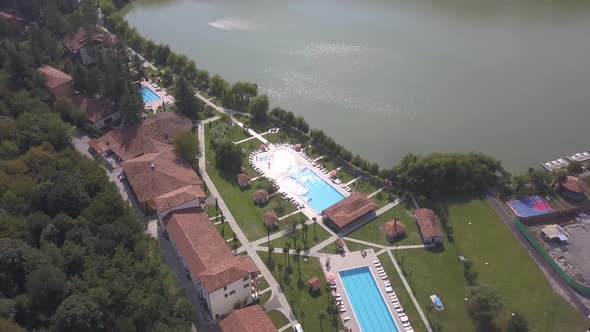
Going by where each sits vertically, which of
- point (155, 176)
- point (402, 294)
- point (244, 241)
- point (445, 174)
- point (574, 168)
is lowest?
point (244, 241)

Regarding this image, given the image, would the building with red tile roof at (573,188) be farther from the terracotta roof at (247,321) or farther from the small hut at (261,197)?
the terracotta roof at (247,321)

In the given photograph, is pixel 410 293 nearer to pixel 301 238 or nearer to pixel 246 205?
pixel 301 238

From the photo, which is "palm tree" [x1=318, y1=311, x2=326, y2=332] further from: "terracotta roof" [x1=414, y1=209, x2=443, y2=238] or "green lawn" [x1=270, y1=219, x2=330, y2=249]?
"terracotta roof" [x1=414, y1=209, x2=443, y2=238]

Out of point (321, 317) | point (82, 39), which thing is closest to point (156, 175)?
point (321, 317)

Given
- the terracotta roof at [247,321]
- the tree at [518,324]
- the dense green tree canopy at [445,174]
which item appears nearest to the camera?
the terracotta roof at [247,321]

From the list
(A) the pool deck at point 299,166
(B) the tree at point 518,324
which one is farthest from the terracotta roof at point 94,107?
(B) the tree at point 518,324

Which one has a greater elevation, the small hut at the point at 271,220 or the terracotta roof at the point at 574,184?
the terracotta roof at the point at 574,184

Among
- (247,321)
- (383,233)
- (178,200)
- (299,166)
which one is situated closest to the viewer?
(247,321)
